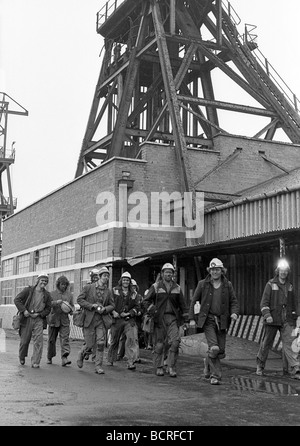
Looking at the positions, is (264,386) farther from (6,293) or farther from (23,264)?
(6,293)

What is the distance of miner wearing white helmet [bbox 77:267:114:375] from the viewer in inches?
485

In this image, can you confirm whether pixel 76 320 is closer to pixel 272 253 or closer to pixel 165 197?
pixel 272 253

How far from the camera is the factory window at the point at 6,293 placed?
3403cm

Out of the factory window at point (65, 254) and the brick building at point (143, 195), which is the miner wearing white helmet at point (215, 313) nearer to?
the brick building at point (143, 195)

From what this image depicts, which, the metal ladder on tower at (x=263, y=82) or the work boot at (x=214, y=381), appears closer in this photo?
the work boot at (x=214, y=381)

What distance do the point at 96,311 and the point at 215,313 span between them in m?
2.73

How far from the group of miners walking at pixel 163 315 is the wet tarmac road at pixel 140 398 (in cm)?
40

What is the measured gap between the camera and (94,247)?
77.4 feet

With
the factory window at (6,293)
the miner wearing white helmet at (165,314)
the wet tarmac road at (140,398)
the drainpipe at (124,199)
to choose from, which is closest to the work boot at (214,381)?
the wet tarmac road at (140,398)

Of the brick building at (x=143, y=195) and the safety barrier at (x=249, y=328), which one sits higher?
the brick building at (x=143, y=195)

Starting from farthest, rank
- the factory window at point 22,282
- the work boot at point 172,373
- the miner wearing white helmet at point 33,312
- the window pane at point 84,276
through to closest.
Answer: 1. the factory window at point 22,282
2. the window pane at point 84,276
3. the miner wearing white helmet at point 33,312
4. the work boot at point 172,373

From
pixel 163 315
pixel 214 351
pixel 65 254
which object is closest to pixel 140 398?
pixel 214 351

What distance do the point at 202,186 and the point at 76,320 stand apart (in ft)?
36.6

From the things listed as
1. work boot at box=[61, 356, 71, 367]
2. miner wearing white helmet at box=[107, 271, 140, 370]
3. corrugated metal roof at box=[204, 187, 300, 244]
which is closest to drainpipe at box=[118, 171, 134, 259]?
corrugated metal roof at box=[204, 187, 300, 244]
